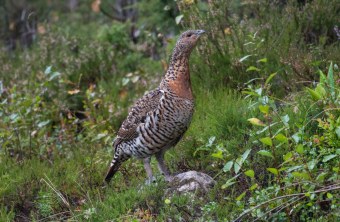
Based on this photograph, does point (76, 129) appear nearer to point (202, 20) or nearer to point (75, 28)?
point (202, 20)

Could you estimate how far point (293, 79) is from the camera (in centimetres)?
705

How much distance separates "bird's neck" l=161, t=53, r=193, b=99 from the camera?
20.6 feet

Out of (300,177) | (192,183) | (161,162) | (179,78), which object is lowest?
(161,162)

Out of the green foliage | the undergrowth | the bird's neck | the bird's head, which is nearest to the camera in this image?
the green foliage

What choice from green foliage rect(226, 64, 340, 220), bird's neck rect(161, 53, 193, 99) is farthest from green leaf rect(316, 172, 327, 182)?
bird's neck rect(161, 53, 193, 99)

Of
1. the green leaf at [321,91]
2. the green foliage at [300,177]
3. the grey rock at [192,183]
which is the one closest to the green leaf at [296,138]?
the green foliage at [300,177]

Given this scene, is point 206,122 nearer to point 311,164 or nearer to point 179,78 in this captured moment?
point 179,78

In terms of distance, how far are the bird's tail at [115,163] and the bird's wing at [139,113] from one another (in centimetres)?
14

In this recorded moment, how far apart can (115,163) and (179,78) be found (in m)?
1.07

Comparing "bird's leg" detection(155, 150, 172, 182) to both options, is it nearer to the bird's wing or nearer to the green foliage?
the bird's wing

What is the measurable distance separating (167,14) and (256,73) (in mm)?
2677

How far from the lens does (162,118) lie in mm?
6176

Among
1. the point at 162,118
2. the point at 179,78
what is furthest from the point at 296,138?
the point at 179,78

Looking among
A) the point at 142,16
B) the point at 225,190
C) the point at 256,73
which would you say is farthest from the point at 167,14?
the point at 225,190
